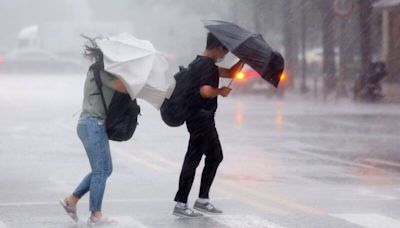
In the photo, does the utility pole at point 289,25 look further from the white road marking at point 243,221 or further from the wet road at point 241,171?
the white road marking at point 243,221

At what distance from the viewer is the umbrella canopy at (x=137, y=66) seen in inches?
369

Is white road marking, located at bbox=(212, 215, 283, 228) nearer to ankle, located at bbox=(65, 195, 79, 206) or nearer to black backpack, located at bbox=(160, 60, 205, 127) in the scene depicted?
black backpack, located at bbox=(160, 60, 205, 127)

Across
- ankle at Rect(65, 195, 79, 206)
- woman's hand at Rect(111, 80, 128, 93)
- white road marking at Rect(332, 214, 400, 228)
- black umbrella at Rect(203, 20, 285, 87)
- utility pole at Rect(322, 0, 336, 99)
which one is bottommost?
ankle at Rect(65, 195, 79, 206)

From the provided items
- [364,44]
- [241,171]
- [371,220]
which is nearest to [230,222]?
[371,220]

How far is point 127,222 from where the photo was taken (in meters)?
9.88

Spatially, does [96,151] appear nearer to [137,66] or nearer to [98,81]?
[98,81]

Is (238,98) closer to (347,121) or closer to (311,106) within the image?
(311,106)

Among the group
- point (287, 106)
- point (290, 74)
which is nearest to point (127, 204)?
point (287, 106)

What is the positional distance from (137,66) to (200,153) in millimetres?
1216

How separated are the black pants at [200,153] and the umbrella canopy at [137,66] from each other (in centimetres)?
53

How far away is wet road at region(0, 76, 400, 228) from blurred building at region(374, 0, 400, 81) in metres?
11.3

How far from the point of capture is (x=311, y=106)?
2948cm

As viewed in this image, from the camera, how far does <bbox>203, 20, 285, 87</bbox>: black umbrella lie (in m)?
9.87

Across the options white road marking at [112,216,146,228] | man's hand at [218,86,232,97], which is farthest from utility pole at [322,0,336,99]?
man's hand at [218,86,232,97]
